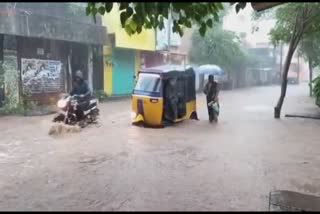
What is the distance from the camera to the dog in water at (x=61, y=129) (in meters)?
11.7

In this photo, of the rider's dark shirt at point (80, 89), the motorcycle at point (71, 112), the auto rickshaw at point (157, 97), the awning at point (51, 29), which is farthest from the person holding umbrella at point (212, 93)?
the awning at point (51, 29)

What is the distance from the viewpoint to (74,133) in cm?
1185

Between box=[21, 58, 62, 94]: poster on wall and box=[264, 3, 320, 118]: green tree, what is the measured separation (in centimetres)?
911

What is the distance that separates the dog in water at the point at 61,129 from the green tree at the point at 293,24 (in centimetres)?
797

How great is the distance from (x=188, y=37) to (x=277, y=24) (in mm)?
17584

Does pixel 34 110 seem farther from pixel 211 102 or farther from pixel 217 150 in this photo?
pixel 217 150

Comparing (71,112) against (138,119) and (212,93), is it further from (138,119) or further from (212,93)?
(212,93)

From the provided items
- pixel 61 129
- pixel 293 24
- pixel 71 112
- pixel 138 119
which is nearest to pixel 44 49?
pixel 71 112

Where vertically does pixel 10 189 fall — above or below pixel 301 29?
below

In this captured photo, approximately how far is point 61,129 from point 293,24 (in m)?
9.45

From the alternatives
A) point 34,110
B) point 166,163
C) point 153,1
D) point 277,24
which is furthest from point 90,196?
point 277,24

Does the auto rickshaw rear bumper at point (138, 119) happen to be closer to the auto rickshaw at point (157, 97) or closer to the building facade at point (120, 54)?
the auto rickshaw at point (157, 97)

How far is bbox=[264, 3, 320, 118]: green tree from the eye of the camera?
1520 centimetres

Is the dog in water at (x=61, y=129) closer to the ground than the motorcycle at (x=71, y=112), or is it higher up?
closer to the ground
